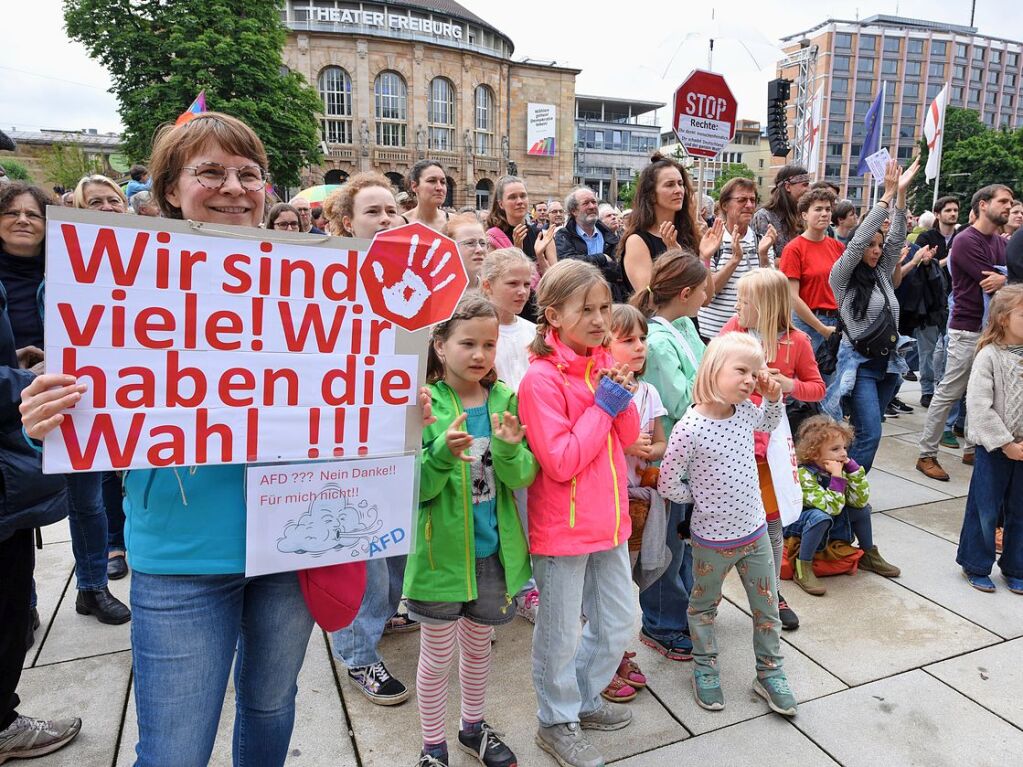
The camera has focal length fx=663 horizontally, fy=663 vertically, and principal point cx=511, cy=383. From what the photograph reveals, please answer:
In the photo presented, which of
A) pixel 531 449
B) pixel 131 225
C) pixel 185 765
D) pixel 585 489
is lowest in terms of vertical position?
pixel 185 765

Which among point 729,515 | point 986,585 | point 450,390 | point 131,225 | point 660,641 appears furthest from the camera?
point 986,585

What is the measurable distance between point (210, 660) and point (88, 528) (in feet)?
7.44

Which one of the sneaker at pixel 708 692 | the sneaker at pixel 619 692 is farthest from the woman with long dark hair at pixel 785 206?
the sneaker at pixel 619 692

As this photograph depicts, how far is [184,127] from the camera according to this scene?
1.66 metres

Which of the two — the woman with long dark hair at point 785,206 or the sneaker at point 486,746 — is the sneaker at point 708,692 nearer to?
the sneaker at point 486,746

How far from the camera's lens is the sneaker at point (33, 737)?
7.97 feet

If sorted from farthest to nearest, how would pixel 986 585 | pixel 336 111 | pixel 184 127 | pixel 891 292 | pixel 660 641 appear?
pixel 336 111
pixel 891 292
pixel 986 585
pixel 660 641
pixel 184 127

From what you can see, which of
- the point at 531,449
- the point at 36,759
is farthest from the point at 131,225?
the point at 36,759

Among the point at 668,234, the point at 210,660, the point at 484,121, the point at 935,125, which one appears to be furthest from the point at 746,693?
the point at 484,121

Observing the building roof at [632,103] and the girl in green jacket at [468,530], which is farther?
the building roof at [632,103]

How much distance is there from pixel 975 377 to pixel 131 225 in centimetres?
430

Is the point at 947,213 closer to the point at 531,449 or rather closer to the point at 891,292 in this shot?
the point at 891,292

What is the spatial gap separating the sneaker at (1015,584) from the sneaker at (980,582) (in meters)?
0.09

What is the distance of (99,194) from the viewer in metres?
3.97
